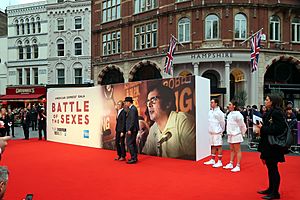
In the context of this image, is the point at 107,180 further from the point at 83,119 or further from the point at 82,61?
the point at 82,61

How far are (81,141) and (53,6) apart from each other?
23.6 meters

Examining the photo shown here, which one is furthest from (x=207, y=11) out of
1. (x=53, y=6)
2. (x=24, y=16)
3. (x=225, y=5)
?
(x=24, y=16)

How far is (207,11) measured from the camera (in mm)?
22391

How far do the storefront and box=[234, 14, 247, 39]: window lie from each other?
21.0 m

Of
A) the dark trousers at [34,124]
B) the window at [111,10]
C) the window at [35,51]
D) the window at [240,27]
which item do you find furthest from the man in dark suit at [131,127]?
the window at [35,51]

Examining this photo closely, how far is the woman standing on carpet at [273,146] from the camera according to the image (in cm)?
529

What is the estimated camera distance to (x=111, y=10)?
95.3 ft

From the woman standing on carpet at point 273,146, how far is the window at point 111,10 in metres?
24.6

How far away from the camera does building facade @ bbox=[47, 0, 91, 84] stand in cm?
3147

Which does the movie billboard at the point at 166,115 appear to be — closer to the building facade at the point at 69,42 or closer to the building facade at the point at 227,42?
the building facade at the point at 227,42

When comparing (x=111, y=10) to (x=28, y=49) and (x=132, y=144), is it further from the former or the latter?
(x=132, y=144)

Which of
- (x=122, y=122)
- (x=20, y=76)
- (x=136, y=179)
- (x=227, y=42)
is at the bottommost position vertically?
(x=136, y=179)

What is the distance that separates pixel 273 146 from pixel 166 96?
17.1 ft

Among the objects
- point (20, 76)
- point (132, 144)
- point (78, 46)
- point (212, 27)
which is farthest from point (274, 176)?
point (20, 76)
